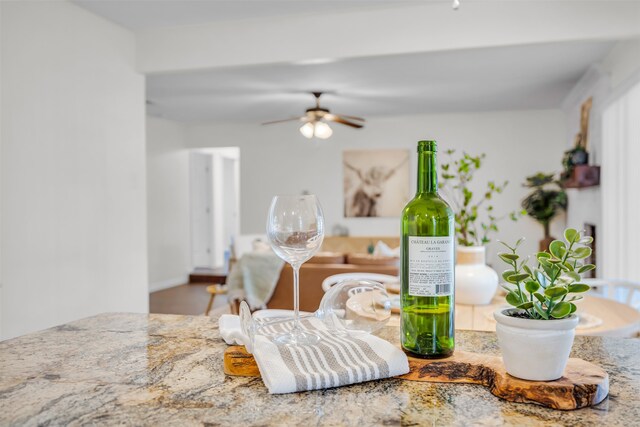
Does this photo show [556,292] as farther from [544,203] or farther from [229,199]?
[229,199]

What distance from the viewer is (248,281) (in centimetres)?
469

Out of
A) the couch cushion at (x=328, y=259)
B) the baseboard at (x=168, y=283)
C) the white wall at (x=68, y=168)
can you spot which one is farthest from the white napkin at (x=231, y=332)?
the baseboard at (x=168, y=283)

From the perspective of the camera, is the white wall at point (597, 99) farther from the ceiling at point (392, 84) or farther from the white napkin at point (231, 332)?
the white napkin at point (231, 332)

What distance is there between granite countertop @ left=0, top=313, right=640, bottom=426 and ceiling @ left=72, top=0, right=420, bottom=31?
9.04 feet

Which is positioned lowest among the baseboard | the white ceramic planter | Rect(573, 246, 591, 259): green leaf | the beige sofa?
the baseboard

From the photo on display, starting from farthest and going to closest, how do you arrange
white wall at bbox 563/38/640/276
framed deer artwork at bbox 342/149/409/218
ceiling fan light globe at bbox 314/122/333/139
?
framed deer artwork at bbox 342/149/409/218 < ceiling fan light globe at bbox 314/122/333/139 < white wall at bbox 563/38/640/276

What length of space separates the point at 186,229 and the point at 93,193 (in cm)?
481

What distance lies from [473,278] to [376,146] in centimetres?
581

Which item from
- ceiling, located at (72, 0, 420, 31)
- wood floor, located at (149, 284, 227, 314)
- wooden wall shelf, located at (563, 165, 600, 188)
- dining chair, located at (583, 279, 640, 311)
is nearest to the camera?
dining chair, located at (583, 279, 640, 311)

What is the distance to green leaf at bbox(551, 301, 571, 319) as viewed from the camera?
0.72 m

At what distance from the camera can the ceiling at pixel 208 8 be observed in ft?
10.9

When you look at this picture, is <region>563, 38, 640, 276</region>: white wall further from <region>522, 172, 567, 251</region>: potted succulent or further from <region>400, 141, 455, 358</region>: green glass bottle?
<region>400, 141, 455, 358</region>: green glass bottle

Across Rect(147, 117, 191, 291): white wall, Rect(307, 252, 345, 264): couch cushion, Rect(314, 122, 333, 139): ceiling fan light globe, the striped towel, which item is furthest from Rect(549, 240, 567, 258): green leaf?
Rect(147, 117, 191, 291): white wall

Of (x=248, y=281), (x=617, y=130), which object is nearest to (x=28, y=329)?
(x=248, y=281)
